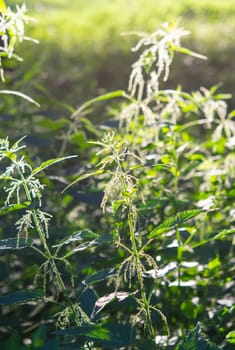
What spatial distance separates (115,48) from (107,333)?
→ 5430 mm

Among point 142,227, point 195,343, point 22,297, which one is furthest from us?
point 142,227

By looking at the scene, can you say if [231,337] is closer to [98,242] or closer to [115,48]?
[98,242]

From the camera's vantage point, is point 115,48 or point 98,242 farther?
point 115,48

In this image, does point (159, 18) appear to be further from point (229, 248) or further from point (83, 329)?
point (83, 329)

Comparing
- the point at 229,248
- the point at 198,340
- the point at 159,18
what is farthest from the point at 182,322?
the point at 159,18

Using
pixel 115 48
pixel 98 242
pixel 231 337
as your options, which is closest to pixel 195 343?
pixel 231 337

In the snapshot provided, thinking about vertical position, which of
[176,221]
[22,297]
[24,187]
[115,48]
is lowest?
[22,297]

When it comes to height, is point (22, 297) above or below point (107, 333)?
above

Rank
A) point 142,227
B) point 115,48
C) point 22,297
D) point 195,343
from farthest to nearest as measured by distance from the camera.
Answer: point 115,48
point 142,227
point 22,297
point 195,343

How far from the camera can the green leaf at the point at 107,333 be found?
136 centimetres

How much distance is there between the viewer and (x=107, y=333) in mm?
1391

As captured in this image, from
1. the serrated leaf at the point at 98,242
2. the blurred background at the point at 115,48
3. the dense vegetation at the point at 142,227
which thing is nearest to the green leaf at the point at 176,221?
the serrated leaf at the point at 98,242

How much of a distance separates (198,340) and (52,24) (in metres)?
6.70

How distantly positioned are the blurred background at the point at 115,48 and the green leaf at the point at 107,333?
3681mm
